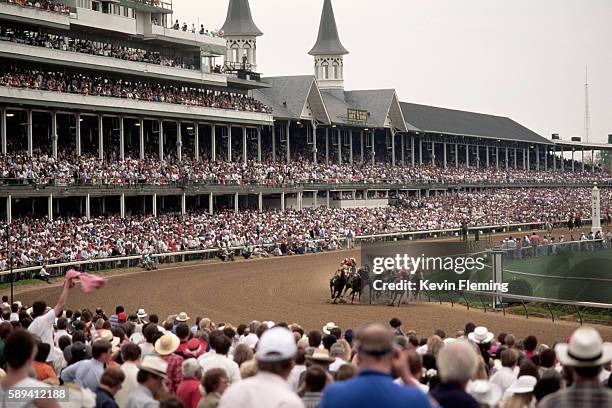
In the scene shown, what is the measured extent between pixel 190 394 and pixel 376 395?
3815mm

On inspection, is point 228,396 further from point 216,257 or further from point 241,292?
point 216,257

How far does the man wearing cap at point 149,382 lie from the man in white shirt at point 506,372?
10.5 feet

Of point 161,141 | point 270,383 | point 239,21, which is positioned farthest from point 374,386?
point 239,21

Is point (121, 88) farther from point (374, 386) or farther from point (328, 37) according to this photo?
point (374, 386)

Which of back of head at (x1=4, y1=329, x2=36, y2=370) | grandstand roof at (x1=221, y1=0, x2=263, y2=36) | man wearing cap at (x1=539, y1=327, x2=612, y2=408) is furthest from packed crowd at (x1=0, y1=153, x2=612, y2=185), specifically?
man wearing cap at (x1=539, y1=327, x2=612, y2=408)

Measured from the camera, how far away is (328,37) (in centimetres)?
8962

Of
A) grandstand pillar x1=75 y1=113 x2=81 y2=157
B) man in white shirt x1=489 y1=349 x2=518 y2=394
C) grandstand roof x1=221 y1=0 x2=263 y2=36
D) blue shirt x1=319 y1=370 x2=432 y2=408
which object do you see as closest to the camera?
blue shirt x1=319 y1=370 x2=432 y2=408

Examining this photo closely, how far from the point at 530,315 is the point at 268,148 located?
41279 mm

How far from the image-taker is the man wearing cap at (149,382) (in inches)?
313

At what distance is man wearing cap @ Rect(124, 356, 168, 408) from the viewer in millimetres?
7938

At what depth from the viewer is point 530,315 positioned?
25.7 meters

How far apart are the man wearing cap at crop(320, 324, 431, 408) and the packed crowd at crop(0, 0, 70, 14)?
41.7 meters

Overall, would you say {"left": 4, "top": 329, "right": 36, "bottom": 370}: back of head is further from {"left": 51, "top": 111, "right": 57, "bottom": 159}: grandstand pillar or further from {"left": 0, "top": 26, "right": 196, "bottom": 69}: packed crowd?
{"left": 51, "top": 111, "right": 57, "bottom": 159}: grandstand pillar

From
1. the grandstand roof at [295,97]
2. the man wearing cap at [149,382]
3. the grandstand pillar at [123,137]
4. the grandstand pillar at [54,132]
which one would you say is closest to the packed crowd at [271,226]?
the grandstand pillar at [54,132]
